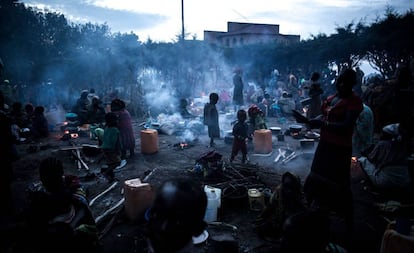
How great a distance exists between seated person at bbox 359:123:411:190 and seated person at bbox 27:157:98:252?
4.73 m

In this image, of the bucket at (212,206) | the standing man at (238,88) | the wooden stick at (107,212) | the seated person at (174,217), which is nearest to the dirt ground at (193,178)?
the wooden stick at (107,212)

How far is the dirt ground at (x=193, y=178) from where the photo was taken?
4.23 m

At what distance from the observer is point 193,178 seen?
6188 millimetres

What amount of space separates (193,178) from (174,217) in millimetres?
4459

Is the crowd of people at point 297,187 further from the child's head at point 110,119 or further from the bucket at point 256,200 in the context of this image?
the bucket at point 256,200

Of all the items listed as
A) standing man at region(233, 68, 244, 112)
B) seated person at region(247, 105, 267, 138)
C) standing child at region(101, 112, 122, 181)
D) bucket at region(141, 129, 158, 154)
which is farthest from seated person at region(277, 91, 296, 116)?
standing child at region(101, 112, 122, 181)

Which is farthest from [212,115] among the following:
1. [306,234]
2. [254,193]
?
[306,234]

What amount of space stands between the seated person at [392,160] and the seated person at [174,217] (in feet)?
15.0

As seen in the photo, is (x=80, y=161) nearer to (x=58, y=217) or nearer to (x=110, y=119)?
(x=110, y=119)

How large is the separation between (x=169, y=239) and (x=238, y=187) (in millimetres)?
3771

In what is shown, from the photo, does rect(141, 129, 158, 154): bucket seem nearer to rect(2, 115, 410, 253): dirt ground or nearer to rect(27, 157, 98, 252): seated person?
rect(2, 115, 410, 253): dirt ground

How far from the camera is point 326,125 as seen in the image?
3895 millimetres

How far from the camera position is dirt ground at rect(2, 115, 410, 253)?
4.23 metres

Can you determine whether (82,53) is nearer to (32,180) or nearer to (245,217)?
(32,180)
